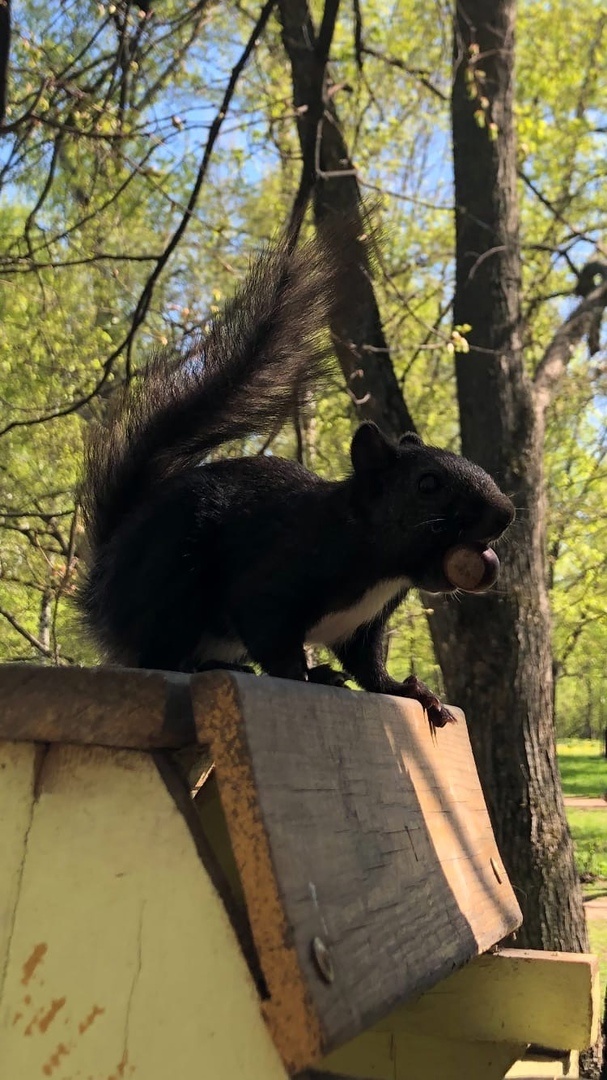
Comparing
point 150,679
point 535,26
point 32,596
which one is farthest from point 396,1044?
point 535,26

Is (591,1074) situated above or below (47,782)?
below

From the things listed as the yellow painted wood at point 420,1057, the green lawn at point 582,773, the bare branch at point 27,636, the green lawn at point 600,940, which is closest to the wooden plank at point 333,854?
the yellow painted wood at point 420,1057

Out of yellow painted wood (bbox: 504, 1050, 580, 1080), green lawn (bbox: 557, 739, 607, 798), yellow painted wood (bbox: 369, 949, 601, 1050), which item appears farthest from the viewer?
green lawn (bbox: 557, 739, 607, 798)

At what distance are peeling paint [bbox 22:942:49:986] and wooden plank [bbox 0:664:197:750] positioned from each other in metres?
0.17

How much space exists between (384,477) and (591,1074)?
2378mm

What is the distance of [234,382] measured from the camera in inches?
62.0

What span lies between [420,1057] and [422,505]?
895 mm

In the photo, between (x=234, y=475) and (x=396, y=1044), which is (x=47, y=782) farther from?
(x=396, y=1044)

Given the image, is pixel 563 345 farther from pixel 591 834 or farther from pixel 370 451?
pixel 591 834

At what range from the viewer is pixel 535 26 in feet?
19.4

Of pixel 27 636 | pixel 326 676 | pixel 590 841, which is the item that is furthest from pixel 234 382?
pixel 590 841

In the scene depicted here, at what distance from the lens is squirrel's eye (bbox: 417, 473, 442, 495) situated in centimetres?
146

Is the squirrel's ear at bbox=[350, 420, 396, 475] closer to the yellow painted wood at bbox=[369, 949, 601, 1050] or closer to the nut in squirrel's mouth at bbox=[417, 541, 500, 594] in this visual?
the nut in squirrel's mouth at bbox=[417, 541, 500, 594]

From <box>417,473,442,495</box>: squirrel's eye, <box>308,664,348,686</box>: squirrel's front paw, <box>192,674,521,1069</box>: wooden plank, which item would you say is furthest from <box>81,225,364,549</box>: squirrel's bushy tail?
<box>192,674,521,1069</box>: wooden plank
